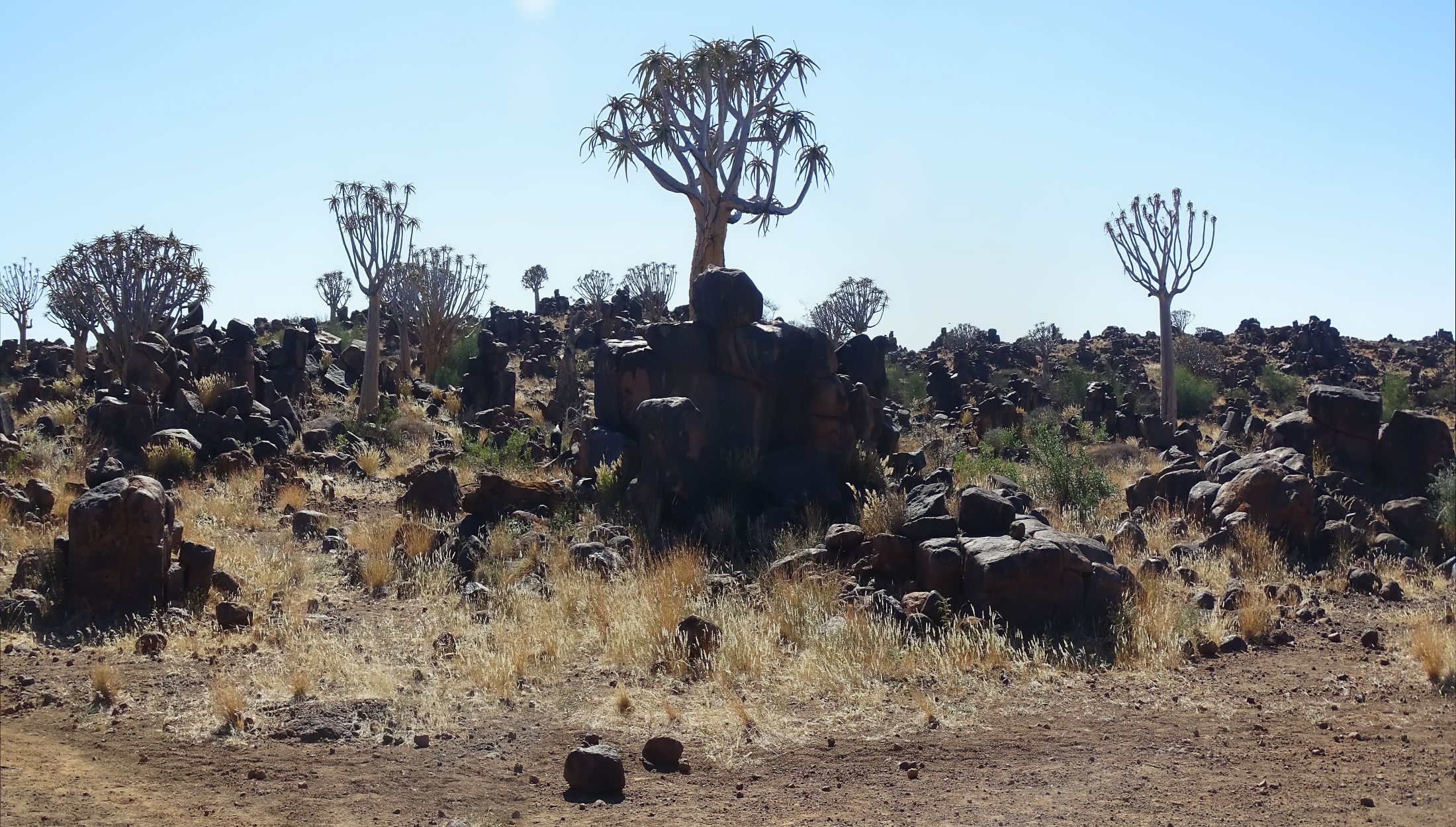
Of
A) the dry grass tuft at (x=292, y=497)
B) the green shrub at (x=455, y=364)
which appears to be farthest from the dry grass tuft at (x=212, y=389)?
the green shrub at (x=455, y=364)

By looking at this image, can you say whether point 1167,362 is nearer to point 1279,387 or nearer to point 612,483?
point 1279,387

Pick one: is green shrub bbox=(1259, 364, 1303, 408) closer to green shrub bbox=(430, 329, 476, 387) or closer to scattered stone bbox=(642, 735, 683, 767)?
green shrub bbox=(430, 329, 476, 387)

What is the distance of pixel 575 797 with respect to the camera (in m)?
6.25

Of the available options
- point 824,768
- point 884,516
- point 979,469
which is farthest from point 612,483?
point 824,768

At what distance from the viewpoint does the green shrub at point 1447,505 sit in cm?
1273

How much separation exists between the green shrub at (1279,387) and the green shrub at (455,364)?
986 inches

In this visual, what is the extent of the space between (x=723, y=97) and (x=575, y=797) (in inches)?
805

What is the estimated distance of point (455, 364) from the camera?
103ft

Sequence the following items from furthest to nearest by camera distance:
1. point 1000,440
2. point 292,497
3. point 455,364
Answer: point 455,364 → point 1000,440 → point 292,497

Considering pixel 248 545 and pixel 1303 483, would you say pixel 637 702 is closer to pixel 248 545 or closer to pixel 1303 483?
pixel 248 545

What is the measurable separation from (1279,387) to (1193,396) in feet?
12.4

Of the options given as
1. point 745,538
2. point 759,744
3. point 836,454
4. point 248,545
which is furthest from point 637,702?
point 836,454

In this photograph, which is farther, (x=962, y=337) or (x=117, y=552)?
(x=962, y=337)

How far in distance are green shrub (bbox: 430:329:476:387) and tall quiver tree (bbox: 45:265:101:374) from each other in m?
8.17
